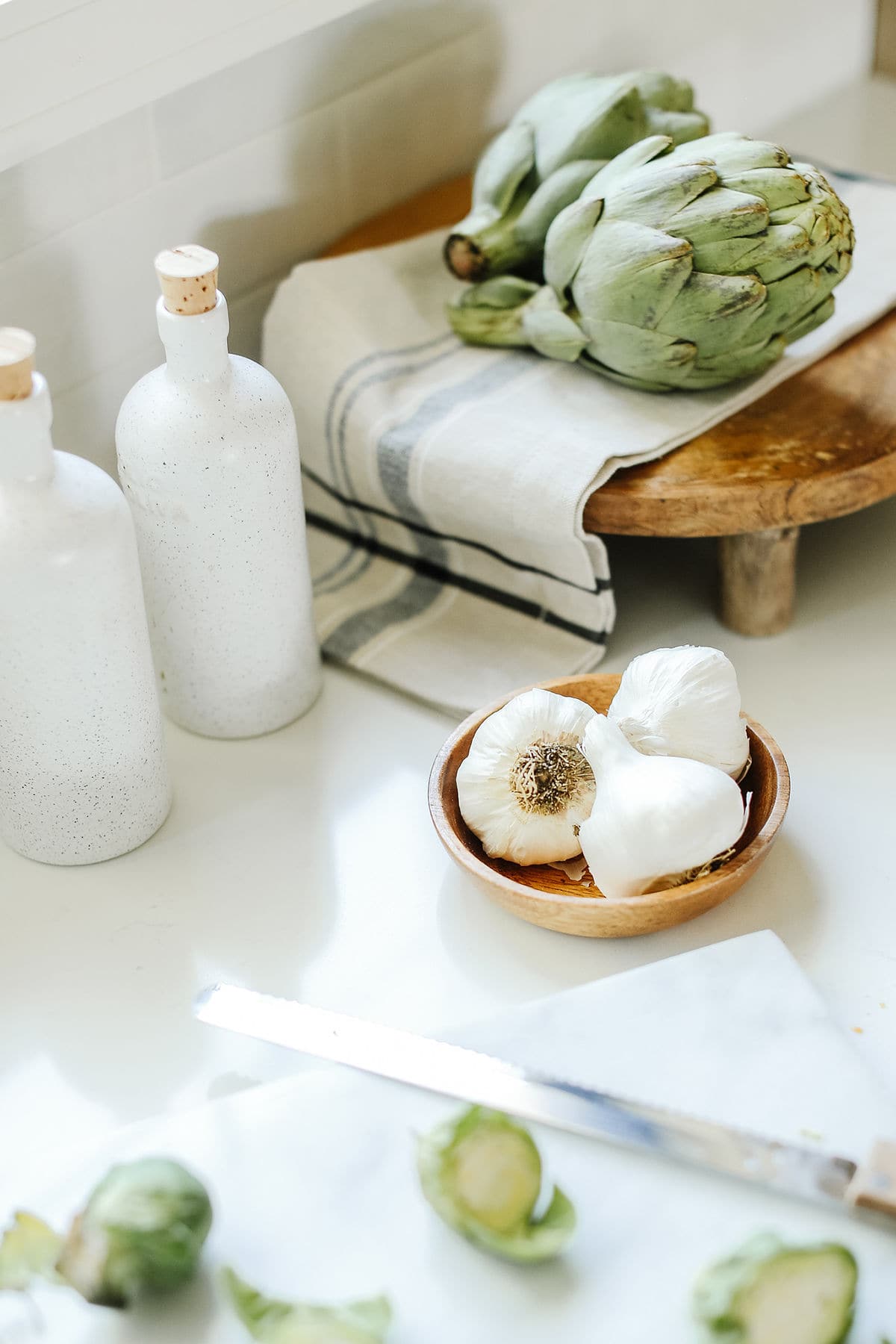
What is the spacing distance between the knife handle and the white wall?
0.61m

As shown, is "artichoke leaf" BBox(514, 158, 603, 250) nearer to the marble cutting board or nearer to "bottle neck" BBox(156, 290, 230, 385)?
"bottle neck" BBox(156, 290, 230, 385)

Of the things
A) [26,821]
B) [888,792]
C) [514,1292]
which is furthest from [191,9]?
[514,1292]

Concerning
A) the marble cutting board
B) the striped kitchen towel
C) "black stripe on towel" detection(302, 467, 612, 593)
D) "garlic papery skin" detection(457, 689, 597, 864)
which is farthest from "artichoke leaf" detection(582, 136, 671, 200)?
the marble cutting board

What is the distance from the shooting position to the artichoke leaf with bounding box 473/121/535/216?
2.97 ft

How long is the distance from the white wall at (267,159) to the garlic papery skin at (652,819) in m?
0.43

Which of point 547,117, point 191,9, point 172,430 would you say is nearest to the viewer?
point 172,430

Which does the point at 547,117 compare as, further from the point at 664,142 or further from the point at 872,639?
the point at 872,639

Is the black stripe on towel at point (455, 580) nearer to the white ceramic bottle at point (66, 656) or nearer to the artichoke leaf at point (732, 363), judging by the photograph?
the artichoke leaf at point (732, 363)

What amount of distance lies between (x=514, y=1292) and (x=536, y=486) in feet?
1.38

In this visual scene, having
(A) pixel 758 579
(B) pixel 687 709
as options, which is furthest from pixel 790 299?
(B) pixel 687 709

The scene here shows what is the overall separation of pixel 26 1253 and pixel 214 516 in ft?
1.15

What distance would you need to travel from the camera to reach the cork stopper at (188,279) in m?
0.65

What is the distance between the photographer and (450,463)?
32.2 inches

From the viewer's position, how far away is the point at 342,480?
2.95ft
